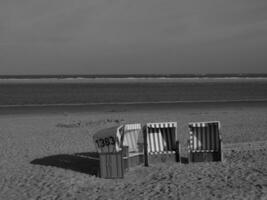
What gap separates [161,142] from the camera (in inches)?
442

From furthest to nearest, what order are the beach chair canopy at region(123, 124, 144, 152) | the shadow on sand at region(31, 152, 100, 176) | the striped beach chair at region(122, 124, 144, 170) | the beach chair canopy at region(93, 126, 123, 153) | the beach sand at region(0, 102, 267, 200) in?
the beach chair canopy at region(123, 124, 144, 152) → the shadow on sand at region(31, 152, 100, 176) → the striped beach chair at region(122, 124, 144, 170) → the beach chair canopy at region(93, 126, 123, 153) → the beach sand at region(0, 102, 267, 200)

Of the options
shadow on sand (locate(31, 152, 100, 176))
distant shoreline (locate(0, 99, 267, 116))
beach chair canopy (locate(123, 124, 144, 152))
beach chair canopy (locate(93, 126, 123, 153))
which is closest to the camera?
beach chair canopy (locate(93, 126, 123, 153))

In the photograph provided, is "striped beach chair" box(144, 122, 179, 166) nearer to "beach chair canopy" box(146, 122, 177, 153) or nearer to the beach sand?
"beach chair canopy" box(146, 122, 177, 153)

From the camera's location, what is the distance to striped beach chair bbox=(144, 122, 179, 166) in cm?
1093

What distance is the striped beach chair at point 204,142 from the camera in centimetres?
1101

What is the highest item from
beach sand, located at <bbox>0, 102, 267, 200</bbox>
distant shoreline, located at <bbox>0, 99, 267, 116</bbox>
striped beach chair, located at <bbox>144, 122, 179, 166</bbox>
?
striped beach chair, located at <bbox>144, 122, 179, 166</bbox>

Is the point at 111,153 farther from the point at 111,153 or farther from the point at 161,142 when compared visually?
the point at 161,142

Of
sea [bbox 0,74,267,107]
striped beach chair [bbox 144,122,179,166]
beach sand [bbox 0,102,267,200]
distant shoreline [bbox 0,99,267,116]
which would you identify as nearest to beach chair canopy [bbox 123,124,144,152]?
striped beach chair [bbox 144,122,179,166]

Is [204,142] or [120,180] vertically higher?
[204,142]

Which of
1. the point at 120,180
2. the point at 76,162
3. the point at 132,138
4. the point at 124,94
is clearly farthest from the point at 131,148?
the point at 124,94

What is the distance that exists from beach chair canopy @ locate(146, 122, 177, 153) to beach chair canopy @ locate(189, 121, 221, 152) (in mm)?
453

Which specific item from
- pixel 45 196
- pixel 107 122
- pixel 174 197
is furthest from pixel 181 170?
pixel 107 122

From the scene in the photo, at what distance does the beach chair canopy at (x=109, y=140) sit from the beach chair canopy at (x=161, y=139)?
1.39 m

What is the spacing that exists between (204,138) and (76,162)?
11.0 ft
